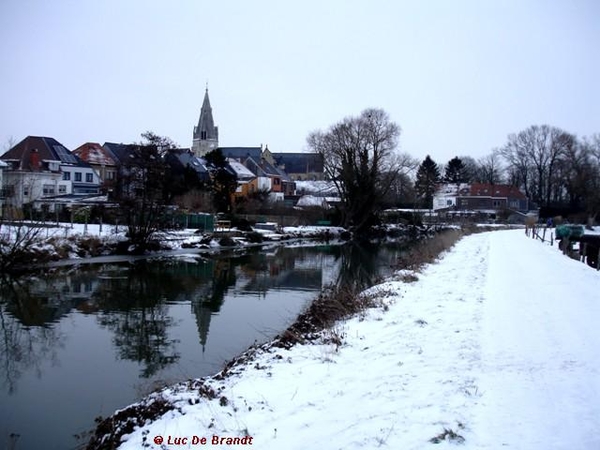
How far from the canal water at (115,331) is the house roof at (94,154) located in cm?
4238

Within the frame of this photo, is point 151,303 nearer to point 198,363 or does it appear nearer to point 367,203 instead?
point 198,363

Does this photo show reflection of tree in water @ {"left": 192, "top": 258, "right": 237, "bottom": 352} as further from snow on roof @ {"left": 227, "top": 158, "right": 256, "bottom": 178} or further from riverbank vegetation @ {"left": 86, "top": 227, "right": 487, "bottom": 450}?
snow on roof @ {"left": 227, "top": 158, "right": 256, "bottom": 178}

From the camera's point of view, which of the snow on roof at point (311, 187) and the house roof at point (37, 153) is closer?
the house roof at point (37, 153)

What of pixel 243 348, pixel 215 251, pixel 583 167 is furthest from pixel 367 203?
pixel 243 348

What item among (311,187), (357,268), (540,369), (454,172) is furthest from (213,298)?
(454,172)

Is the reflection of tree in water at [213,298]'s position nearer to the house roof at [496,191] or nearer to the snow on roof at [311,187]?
the snow on roof at [311,187]

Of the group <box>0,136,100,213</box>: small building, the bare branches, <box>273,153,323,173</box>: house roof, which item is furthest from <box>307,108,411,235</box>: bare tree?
<box>273,153,323,173</box>: house roof

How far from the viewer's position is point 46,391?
9172 millimetres

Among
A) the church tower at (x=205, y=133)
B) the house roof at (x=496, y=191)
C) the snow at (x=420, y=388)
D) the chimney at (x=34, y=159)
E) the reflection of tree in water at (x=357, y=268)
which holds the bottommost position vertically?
the reflection of tree in water at (x=357, y=268)

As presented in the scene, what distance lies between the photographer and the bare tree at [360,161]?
5706 centimetres

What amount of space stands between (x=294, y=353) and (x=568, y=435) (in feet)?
15.4

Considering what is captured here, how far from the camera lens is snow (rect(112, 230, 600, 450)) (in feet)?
17.7

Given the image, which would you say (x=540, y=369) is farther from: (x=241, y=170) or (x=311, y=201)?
(x=241, y=170)

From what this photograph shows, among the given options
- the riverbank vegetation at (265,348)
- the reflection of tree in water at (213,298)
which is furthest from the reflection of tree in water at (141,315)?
the riverbank vegetation at (265,348)
